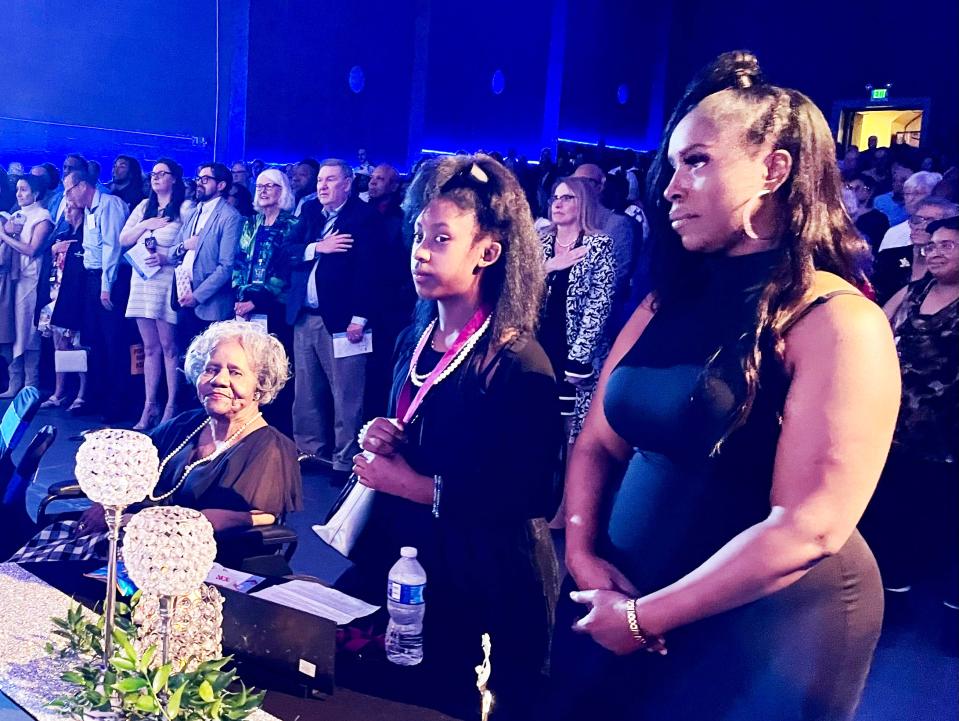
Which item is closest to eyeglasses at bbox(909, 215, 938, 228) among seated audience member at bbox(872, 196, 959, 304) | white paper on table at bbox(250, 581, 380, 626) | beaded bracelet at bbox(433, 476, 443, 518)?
seated audience member at bbox(872, 196, 959, 304)

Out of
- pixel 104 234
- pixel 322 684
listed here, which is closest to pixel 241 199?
pixel 104 234

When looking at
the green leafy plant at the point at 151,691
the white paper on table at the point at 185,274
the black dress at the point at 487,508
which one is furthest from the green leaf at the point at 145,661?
the white paper on table at the point at 185,274

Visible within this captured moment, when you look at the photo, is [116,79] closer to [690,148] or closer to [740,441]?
[690,148]

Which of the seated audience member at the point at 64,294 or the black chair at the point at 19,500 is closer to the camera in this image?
the black chair at the point at 19,500

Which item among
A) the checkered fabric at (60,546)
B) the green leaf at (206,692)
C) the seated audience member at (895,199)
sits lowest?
the checkered fabric at (60,546)

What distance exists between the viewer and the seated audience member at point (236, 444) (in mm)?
2807

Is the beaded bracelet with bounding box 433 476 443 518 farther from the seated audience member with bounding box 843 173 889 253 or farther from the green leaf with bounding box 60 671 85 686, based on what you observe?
the seated audience member with bounding box 843 173 889 253

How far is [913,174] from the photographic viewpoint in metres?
1.86

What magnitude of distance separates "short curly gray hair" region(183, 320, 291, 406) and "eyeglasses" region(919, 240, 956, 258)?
1686 mm

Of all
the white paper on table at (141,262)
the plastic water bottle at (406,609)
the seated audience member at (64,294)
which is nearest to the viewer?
the plastic water bottle at (406,609)

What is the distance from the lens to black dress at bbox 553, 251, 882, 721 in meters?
1.75

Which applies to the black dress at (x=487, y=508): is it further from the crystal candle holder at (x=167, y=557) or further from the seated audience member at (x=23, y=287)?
the seated audience member at (x=23, y=287)

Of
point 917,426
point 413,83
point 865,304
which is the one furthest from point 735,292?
point 413,83

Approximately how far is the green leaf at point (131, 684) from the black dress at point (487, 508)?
587mm
